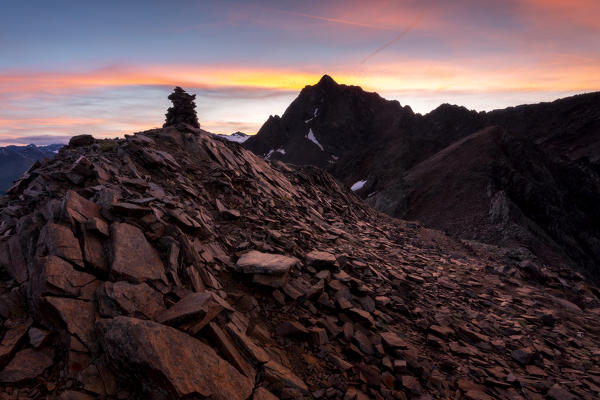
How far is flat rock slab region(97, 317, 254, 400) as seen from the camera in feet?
14.8

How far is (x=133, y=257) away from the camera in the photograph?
6582 millimetres

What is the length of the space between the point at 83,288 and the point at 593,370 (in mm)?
12817

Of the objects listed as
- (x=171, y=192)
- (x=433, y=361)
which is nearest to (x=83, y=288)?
(x=171, y=192)

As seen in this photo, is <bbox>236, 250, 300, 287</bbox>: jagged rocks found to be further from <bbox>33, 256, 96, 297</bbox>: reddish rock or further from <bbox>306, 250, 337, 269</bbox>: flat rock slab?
<bbox>33, 256, 96, 297</bbox>: reddish rock

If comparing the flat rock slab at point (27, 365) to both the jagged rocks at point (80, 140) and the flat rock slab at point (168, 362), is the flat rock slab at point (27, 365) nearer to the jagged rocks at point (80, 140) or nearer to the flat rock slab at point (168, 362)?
the flat rock slab at point (168, 362)

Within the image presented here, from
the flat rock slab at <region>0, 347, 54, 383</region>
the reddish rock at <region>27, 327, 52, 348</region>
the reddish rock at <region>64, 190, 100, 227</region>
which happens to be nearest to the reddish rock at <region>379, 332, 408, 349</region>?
the flat rock slab at <region>0, 347, 54, 383</region>

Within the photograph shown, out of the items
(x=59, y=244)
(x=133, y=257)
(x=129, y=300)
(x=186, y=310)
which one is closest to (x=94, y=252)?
(x=59, y=244)

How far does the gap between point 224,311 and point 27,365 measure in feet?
10.7

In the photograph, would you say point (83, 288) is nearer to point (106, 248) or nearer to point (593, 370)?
point (106, 248)

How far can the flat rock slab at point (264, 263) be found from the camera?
780cm

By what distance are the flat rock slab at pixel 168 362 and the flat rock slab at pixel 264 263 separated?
9.01 feet

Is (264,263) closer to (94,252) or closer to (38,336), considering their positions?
(94,252)

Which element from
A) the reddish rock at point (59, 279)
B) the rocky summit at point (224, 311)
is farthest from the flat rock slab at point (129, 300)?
the reddish rock at point (59, 279)

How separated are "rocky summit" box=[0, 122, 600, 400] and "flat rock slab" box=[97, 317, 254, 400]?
0.06ft
